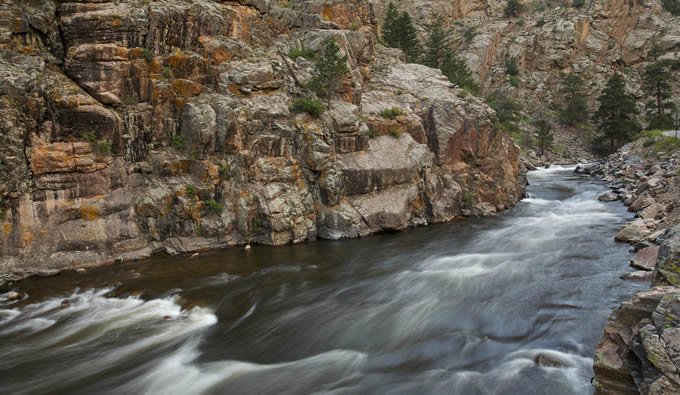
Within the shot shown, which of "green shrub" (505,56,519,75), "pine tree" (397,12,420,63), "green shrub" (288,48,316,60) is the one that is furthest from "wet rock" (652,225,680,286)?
"green shrub" (505,56,519,75)

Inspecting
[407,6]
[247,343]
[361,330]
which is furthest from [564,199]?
[407,6]

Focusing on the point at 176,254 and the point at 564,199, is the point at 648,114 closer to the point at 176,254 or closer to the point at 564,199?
the point at 564,199

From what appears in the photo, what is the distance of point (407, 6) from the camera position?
2218 inches

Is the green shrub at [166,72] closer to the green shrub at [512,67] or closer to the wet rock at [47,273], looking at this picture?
the wet rock at [47,273]

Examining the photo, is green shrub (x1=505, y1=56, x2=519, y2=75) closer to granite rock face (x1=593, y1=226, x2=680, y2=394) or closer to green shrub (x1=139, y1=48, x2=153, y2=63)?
green shrub (x1=139, y1=48, x2=153, y2=63)

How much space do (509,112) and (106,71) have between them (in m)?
39.5

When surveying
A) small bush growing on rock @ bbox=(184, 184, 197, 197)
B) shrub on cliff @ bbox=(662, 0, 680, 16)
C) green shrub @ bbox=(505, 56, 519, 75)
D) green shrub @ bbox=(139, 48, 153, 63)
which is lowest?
small bush growing on rock @ bbox=(184, 184, 197, 197)

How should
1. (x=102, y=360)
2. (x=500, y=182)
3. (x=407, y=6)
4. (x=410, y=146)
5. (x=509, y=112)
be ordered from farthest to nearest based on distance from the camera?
1. (x=407, y=6)
2. (x=509, y=112)
3. (x=500, y=182)
4. (x=410, y=146)
5. (x=102, y=360)

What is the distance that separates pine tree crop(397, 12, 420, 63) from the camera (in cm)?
3216

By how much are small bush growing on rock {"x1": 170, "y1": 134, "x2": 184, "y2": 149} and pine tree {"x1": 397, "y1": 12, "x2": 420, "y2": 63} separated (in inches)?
966

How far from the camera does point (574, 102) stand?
146ft

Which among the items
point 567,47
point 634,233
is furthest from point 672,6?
point 634,233

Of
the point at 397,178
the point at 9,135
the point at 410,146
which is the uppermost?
the point at 9,135

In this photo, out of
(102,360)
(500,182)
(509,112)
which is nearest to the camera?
(102,360)
